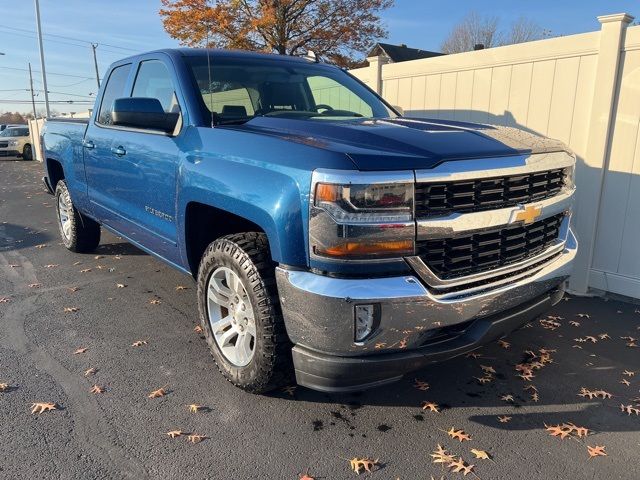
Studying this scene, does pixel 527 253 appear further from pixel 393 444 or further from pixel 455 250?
pixel 393 444

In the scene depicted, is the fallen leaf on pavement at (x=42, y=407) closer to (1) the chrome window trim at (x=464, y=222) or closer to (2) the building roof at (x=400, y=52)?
(1) the chrome window trim at (x=464, y=222)

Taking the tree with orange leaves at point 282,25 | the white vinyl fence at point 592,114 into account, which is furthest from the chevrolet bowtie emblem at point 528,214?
the tree with orange leaves at point 282,25

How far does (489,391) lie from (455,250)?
1.16 m

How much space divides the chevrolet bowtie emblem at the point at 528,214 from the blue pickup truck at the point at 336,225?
0.03 metres

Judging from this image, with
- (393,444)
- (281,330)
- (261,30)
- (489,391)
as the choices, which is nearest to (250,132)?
(281,330)

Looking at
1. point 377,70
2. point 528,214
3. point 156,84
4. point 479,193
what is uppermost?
point 377,70

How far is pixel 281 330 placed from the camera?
2584mm

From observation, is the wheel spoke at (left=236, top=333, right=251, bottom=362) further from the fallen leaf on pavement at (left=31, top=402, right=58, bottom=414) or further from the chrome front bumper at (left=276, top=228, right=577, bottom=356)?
the fallen leaf on pavement at (left=31, top=402, right=58, bottom=414)

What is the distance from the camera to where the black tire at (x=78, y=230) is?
5.79 meters

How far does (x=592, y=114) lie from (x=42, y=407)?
4.91 m

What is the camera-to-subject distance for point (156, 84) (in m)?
3.87

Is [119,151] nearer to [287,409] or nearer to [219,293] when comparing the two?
[219,293]

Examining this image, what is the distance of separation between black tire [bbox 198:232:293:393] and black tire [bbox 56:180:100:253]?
352 centimetres

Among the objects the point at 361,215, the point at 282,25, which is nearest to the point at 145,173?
the point at 361,215
